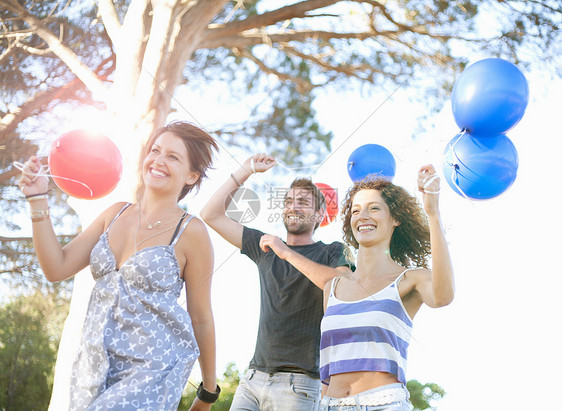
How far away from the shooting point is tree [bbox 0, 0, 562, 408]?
421cm

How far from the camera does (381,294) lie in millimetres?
1865

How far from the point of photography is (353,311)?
6.10 ft

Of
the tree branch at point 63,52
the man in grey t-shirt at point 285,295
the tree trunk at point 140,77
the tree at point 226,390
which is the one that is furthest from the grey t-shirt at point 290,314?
the tree at point 226,390

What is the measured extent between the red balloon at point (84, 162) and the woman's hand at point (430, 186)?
1233mm

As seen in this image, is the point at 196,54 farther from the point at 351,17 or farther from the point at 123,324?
the point at 123,324

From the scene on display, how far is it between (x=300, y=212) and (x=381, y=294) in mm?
818

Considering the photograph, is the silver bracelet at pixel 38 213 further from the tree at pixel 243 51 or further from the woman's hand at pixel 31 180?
the tree at pixel 243 51

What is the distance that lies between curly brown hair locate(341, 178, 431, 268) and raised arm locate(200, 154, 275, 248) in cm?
44

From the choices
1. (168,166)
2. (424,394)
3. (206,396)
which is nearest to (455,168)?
(168,166)

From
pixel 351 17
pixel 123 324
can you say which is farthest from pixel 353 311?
pixel 351 17

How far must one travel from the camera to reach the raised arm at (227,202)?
2.31 m

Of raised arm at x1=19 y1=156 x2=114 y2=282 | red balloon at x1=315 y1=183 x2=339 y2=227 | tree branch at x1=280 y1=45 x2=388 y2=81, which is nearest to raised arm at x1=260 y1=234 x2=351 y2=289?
raised arm at x1=19 y1=156 x2=114 y2=282

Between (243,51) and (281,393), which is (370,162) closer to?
(281,393)

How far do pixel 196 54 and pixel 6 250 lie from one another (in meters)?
2.67
